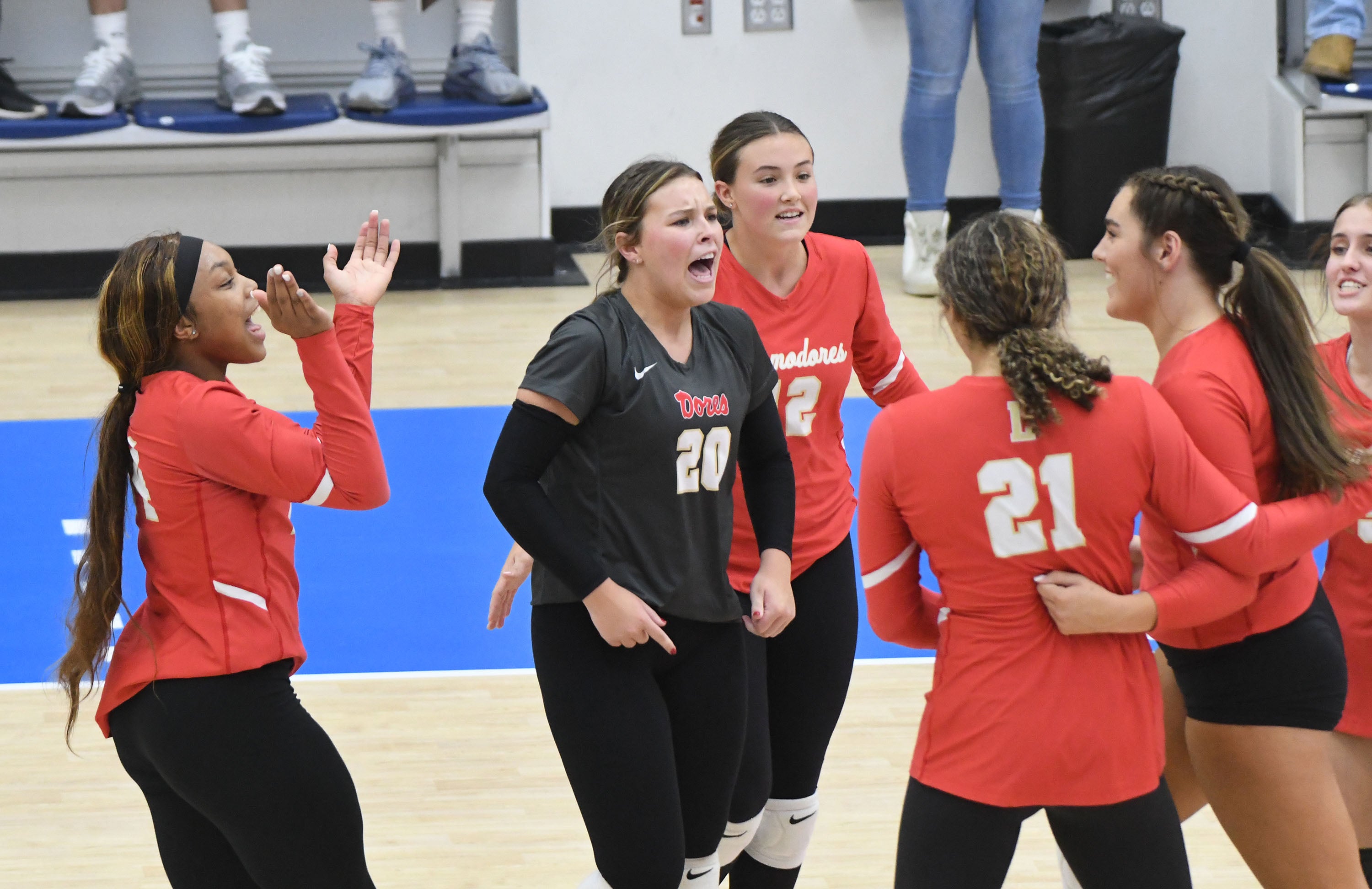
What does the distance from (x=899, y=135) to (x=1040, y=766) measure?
271 inches

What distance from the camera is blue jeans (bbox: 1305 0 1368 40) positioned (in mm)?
7562

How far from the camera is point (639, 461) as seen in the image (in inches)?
85.5

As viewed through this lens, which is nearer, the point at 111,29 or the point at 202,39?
the point at 111,29

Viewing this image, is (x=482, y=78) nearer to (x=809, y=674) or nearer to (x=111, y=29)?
(x=111, y=29)

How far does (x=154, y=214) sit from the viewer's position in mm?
7906

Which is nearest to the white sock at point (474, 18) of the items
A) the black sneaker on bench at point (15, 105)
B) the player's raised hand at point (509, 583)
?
the black sneaker on bench at point (15, 105)

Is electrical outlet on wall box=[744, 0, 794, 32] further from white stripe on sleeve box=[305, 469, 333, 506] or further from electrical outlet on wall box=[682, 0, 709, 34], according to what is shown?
white stripe on sleeve box=[305, 469, 333, 506]

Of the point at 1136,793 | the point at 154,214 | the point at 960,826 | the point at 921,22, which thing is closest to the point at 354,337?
the point at 960,826

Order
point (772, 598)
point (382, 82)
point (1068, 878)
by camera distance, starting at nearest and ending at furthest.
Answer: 1. point (772, 598)
2. point (1068, 878)
3. point (382, 82)

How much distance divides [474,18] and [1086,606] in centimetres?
651

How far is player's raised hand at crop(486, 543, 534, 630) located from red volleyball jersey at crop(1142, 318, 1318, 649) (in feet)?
3.12

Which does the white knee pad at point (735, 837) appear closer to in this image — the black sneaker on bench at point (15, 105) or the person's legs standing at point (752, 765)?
the person's legs standing at point (752, 765)

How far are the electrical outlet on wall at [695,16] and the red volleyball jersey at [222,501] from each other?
6577 mm

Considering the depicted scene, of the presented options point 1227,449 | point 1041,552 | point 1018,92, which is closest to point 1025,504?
point 1041,552
